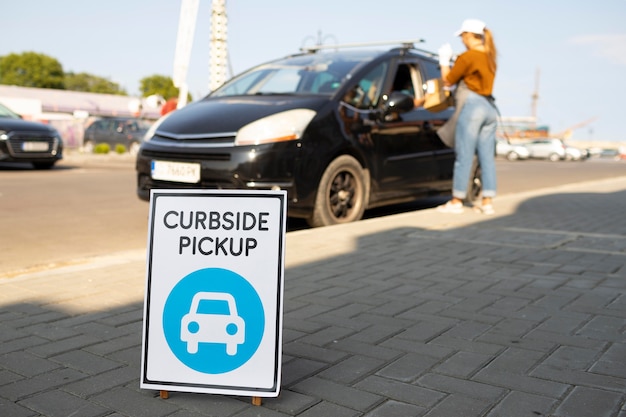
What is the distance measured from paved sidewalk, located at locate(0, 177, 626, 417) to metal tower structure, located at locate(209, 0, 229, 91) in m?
16.2

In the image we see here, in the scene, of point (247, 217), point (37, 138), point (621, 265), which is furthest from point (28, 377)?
point (37, 138)

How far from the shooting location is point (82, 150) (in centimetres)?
3077

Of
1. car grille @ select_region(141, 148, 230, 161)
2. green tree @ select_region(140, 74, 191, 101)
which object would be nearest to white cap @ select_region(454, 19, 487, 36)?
car grille @ select_region(141, 148, 230, 161)

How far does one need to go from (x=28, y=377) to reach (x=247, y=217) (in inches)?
42.1

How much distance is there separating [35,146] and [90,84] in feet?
361

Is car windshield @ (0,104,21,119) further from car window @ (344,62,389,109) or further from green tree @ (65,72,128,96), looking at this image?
green tree @ (65,72,128,96)

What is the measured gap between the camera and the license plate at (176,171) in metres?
6.49

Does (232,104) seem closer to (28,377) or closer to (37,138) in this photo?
(28,377)

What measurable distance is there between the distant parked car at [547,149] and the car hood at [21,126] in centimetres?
3882

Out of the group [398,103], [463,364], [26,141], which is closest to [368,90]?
[398,103]

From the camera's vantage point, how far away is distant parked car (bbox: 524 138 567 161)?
48656 millimetres

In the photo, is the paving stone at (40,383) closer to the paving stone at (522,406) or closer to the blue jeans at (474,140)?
the paving stone at (522,406)

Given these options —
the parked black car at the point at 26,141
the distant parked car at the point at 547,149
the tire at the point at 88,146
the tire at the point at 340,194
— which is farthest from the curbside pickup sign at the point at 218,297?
the distant parked car at the point at 547,149

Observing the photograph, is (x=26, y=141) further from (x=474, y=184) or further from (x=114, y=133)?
(x=114, y=133)
